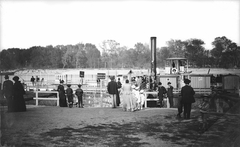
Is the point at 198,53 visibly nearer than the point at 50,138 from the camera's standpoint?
No

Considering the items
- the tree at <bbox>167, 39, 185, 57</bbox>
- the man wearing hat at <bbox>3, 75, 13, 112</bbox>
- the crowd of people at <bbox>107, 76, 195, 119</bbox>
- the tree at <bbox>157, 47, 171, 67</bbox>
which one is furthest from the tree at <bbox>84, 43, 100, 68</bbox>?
the man wearing hat at <bbox>3, 75, 13, 112</bbox>

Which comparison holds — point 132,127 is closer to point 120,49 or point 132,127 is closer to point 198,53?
point 198,53

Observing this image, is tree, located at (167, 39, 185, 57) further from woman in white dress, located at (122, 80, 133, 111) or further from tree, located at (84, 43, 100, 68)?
woman in white dress, located at (122, 80, 133, 111)

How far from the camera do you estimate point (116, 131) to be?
7.89m

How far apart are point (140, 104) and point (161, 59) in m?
65.6

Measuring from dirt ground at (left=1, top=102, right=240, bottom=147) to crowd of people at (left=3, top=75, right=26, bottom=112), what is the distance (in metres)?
0.90

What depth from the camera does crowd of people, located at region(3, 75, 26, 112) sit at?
11.0 meters

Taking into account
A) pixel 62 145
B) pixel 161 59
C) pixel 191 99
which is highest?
pixel 161 59

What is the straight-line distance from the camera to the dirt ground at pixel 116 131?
6660mm

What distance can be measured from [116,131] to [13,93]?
580 cm

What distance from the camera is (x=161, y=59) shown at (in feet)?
255

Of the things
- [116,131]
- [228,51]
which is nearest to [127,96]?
[116,131]

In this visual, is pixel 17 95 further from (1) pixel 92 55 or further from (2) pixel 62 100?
(1) pixel 92 55

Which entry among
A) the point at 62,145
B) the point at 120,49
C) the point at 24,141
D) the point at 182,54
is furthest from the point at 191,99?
the point at 120,49
